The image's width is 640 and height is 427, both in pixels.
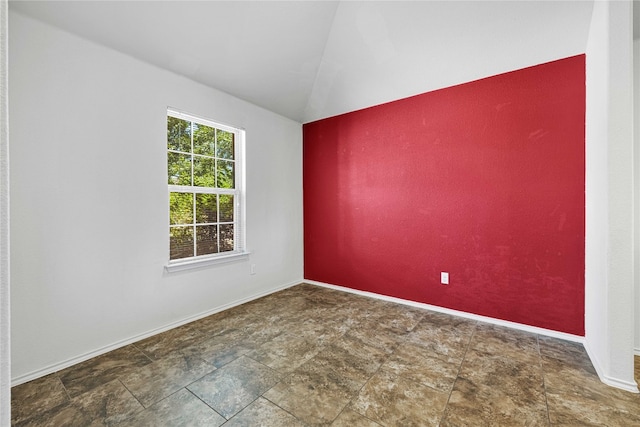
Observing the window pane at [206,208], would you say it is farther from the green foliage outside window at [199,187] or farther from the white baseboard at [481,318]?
the white baseboard at [481,318]

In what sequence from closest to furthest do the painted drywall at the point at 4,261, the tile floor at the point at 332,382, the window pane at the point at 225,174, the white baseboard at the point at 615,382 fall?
the painted drywall at the point at 4,261
the tile floor at the point at 332,382
the white baseboard at the point at 615,382
the window pane at the point at 225,174

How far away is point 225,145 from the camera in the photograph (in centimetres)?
328

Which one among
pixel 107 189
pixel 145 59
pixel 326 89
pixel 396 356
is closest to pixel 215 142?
pixel 145 59

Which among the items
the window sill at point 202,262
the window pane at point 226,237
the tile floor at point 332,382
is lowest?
the tile floor at point 332,382

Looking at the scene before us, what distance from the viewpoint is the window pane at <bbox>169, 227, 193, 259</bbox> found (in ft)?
9.12

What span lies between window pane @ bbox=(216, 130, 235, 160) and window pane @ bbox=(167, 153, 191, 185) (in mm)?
400

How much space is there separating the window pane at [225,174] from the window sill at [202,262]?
85cm

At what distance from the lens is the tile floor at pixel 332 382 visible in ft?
5.01

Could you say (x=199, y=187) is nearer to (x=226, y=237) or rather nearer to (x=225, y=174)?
(x=225, y=174)

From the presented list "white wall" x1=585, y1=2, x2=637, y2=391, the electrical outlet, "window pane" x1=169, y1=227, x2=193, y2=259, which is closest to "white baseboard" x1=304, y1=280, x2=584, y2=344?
the electrical outlet

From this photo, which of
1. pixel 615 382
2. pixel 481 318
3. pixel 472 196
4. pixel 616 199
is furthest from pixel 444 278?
pixel 616 199

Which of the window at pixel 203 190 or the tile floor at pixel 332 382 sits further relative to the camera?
the window at pixel 203 190

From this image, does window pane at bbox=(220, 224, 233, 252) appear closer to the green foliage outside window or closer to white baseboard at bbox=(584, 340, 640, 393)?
the green foliage outside window

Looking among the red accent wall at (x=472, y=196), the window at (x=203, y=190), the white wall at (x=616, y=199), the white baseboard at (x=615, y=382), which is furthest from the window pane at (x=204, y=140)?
the white baseboard at (x=615, y=382)
